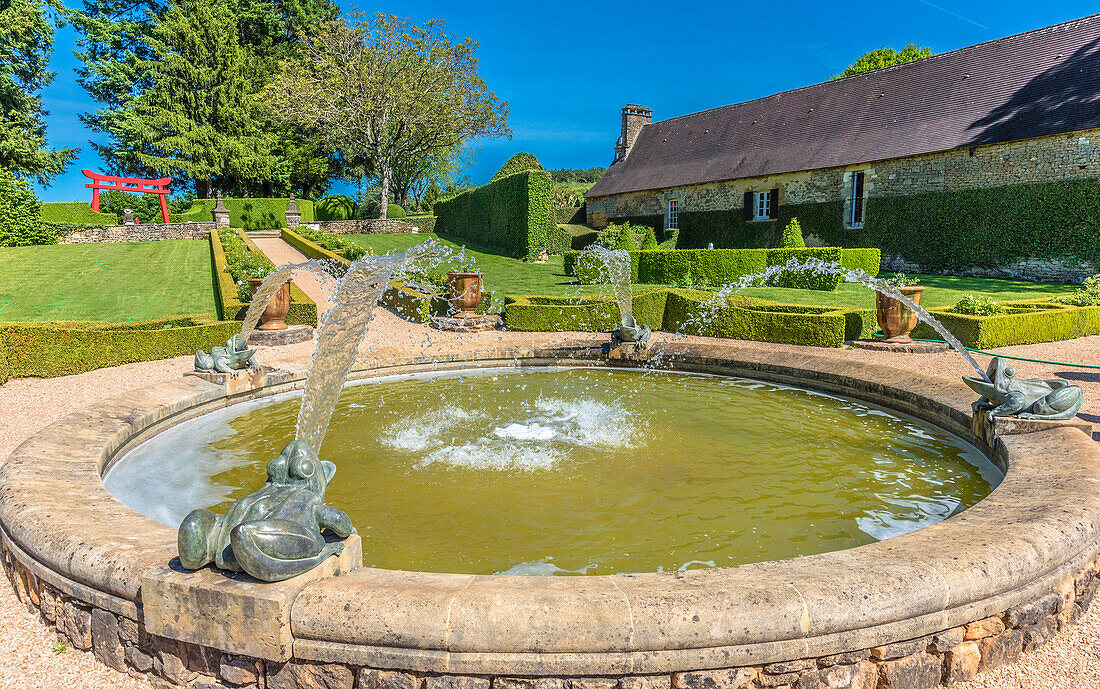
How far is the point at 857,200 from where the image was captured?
88.6 ft

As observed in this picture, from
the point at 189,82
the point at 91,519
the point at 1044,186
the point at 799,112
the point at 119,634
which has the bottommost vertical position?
the point at 119,634

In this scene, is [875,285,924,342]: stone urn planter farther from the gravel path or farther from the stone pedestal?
the stone pedestal

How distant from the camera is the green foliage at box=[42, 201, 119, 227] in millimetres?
34406

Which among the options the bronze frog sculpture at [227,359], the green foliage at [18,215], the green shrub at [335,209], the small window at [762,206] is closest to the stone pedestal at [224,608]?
the bronze frog sculpture at [227,359]

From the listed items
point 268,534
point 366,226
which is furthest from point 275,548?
point 366,226

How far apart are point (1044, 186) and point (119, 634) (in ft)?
91.7

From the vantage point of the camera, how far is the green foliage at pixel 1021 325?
1123 centimetres

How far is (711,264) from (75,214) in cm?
3605

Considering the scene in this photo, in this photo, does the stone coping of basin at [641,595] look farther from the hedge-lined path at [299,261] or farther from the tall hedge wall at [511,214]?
the tall hedge wall at [511,214]

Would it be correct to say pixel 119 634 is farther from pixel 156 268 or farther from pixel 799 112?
pixel 799 112

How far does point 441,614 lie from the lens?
259 centimetres

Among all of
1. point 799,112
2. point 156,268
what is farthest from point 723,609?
point 799,112

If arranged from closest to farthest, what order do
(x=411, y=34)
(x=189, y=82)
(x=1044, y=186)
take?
(x=1044, y=186)
(x=411, y=34)
(x=189, y=82)

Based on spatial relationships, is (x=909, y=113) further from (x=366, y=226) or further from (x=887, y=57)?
(x=366, y=226)
